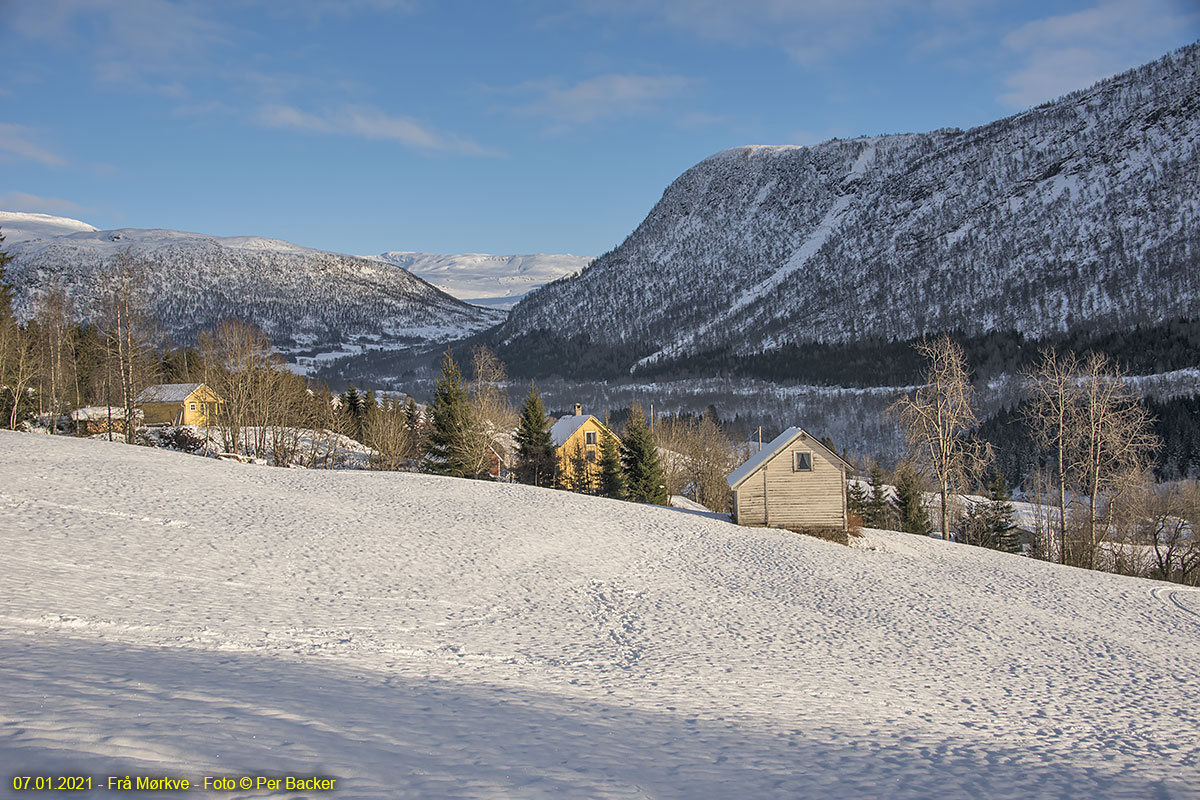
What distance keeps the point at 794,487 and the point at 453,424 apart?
21.5 meters

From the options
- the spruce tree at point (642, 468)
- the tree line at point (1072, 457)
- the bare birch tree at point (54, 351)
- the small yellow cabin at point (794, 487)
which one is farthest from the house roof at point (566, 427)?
the bare birch tree at point (54, 351)

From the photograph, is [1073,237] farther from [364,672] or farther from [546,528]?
[364,672]

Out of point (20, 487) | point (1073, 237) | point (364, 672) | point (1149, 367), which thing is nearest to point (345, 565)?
point (364, 672)

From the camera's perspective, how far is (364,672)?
459 inches

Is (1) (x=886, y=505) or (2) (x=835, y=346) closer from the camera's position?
(1) (x=886, y=505)

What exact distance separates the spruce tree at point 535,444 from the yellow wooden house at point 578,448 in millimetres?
3395

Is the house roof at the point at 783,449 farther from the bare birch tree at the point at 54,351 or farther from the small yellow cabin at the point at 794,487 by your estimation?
the bare birch tree at the point at 54,351

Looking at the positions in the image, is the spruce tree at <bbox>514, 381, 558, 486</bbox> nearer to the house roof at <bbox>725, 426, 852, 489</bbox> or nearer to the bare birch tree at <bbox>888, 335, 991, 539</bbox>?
the house roof at <bbox>725, 426, 852, 489</bbox>

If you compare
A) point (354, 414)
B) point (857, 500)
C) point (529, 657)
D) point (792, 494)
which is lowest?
point (857, 500)

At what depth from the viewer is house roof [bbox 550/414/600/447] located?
61.7 meters

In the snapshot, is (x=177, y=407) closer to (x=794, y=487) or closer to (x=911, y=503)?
(x=794, y=487)

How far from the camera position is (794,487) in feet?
123

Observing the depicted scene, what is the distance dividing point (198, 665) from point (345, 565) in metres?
9.46

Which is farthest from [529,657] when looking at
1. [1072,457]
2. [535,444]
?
[1072,457]
